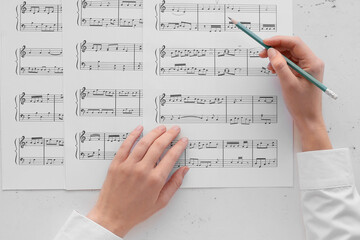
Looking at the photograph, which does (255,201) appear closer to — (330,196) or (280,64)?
(330,196)

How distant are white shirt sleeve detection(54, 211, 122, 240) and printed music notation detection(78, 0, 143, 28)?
1.37 ft

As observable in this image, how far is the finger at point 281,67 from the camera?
67 cm

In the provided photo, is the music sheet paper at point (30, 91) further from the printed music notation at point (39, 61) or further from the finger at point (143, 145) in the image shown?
the finger at point (143, 145)

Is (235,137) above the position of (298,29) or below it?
below

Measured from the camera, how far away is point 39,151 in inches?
29.3

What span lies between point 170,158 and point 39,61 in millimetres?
361

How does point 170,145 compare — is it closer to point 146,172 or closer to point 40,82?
point 146,172

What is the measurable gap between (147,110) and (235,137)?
0.67 ft

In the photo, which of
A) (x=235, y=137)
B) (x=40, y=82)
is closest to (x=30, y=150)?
(x=40, y=82)

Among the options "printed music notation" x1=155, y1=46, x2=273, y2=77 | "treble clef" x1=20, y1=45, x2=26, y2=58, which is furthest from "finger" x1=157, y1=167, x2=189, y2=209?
"treble clef" x1=20, y1=45, x2=26, y2=58

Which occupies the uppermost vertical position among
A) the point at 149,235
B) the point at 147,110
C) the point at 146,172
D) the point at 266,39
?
the point at 266,39

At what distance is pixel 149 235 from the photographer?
2.44 feet

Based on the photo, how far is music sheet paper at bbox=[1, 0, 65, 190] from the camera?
2.43ft

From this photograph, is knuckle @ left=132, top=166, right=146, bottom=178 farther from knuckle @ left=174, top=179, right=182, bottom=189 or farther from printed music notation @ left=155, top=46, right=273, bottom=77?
printed music notation @ left=155, top=46, right=273, bottom=77
